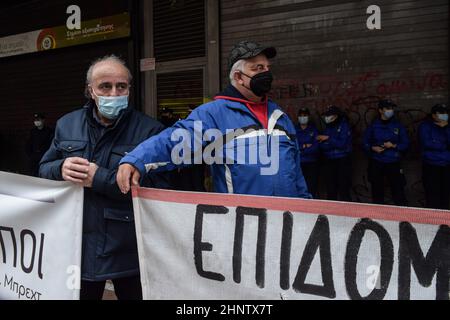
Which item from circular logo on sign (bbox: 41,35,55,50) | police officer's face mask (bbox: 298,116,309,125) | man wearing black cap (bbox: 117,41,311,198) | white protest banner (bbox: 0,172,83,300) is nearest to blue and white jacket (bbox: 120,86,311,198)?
man wearing black cap (bbox: 117,41,311,198)

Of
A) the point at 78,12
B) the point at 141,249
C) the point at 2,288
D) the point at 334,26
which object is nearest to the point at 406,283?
the point at 141,249

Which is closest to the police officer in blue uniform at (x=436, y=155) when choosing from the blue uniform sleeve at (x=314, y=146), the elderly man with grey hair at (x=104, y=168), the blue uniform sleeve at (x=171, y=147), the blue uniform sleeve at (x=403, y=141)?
the blue uniform sleeve at (x=403, y=141)

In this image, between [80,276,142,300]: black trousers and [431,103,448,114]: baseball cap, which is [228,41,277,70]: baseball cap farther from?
[431,103,448,114]: baseball cap

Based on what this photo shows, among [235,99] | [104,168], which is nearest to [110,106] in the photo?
[104,168]

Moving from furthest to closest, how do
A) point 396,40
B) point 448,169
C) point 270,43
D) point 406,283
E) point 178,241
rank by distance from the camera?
point 270,43 → point 396,40 → point 448,169 → point 178,241 → point 406,283

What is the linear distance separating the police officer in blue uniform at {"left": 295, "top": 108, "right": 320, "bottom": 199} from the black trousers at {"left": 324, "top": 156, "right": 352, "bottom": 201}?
175 millimetres

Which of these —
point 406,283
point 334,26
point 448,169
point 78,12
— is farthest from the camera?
point 78,12

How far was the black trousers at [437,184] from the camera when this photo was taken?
608cm

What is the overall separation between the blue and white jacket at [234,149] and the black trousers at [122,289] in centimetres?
59

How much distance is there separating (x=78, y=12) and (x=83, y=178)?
345 inches

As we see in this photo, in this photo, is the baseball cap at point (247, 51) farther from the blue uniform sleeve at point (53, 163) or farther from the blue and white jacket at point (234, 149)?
the blue uniform sleeve at point (53, 163)

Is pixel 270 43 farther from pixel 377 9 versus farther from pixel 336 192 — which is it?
pixel 336 192

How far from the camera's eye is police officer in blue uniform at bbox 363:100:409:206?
634 cm

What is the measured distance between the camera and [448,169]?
19.9ft
